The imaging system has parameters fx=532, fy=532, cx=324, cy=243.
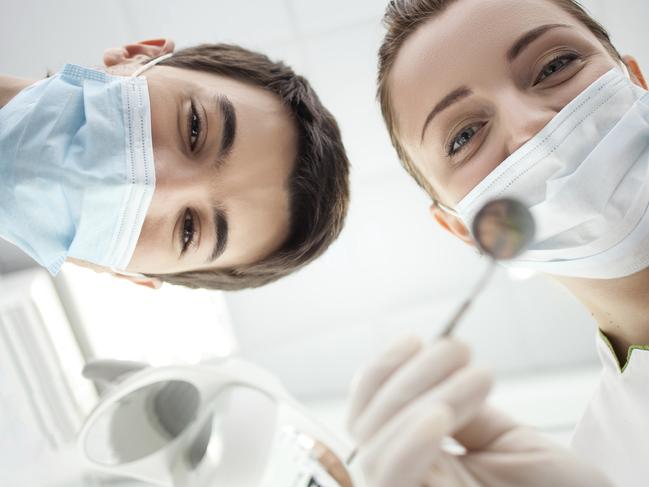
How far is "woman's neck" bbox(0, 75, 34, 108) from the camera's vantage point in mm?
1057

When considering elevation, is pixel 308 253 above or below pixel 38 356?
above

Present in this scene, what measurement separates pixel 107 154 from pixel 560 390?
169cm

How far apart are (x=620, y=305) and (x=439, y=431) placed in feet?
2.35

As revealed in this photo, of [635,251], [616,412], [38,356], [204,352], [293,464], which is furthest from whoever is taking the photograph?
[204,352]

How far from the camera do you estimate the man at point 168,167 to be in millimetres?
944

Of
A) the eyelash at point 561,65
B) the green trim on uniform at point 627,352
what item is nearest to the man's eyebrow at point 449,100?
the eyelash at point 561,65

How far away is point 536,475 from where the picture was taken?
57 cm

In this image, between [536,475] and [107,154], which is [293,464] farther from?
[107,154]

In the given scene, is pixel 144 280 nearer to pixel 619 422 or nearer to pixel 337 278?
pixel 337 278

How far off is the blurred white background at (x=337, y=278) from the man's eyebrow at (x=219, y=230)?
2.61 ft

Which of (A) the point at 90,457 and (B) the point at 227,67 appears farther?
(B) the point at 227,67

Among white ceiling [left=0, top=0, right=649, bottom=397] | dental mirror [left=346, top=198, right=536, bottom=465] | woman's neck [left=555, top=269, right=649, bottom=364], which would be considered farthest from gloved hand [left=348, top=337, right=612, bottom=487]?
white ceiling [left=0, top=0, right=649, bottom=397]

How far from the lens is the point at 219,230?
1067mm

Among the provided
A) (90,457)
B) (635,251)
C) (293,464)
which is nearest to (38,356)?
(90,457)
